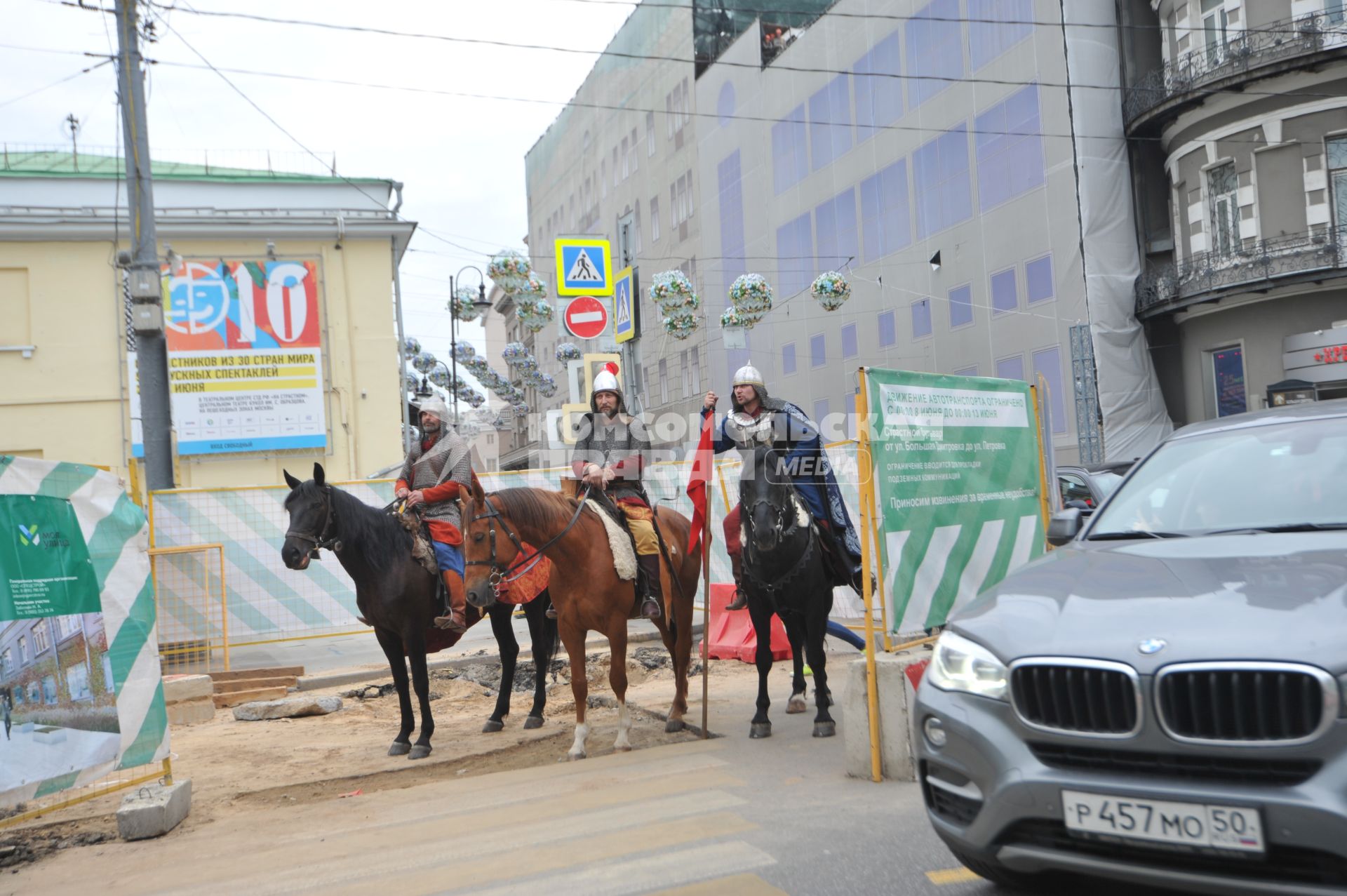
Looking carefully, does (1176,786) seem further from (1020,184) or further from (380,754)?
(1020,184)

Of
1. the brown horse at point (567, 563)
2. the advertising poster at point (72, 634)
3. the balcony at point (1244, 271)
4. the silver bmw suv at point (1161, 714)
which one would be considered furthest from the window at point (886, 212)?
the silver bmw suv at point (1161, 714)

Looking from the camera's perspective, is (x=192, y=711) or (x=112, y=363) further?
(x=112, y=363)

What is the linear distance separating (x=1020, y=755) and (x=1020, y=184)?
2910 centimetres

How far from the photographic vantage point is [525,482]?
16.4m

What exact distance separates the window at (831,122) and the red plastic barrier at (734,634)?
28.1 metres

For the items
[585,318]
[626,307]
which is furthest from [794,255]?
[585,318]

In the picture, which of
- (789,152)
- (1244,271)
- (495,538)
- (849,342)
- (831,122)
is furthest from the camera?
(789,152)

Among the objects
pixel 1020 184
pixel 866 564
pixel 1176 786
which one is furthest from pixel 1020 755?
pixel 1020 184

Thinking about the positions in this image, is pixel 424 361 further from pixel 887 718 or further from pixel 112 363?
pixel 887 718

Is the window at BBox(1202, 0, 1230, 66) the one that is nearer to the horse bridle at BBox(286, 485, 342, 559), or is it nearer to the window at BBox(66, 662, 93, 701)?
the horse bridle at BBox(286, 485, 342, 559)

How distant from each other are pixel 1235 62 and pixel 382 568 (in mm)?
24560

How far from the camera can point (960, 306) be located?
32.5 m

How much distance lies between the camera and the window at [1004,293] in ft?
100

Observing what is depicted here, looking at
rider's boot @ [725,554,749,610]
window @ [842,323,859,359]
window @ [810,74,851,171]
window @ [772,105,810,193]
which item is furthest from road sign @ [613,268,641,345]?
window @ [772,105,810,193]
